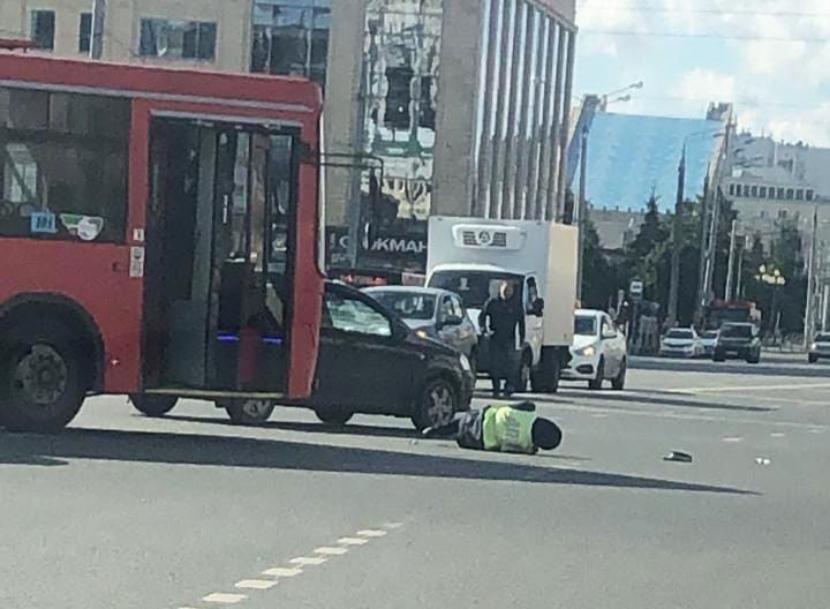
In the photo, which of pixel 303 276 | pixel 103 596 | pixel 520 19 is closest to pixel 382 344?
pixel 303 276

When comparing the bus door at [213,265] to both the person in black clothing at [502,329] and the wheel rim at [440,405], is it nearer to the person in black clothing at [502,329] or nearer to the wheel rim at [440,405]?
the wheel rim at [440,405]

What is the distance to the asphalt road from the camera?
11102 millimetres

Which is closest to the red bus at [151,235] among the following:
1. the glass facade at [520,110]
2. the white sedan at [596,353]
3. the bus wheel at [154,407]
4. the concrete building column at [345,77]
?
the bus wheel at [154,407]

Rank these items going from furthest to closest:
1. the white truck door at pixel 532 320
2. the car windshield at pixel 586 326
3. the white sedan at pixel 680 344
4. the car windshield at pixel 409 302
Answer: the white sedan at pixel 680 344 < the car windshield at pixel 586 326 < the white truck door at pixel 532 320 < the car windshield at pixel 409 302

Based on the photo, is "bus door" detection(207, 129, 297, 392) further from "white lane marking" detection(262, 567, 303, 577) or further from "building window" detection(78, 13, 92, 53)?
"building window" detection(78, 13, 92, 53)

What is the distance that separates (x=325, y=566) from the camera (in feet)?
38.7

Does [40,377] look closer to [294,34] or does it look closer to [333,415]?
[333,415]

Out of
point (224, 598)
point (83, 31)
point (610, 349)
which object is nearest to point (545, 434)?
point (224, 598)

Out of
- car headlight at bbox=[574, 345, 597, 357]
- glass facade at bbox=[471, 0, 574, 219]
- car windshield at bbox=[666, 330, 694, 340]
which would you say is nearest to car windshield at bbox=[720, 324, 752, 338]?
car windshield at bbox=[666, 330, 694, 340]

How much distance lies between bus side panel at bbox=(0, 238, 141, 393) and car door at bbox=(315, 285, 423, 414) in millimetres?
3313

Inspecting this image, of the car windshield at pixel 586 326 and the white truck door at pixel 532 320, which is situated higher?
the white truck door at pixel 532 320

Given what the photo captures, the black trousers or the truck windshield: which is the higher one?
the truck windshield

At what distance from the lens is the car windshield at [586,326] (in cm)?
4138

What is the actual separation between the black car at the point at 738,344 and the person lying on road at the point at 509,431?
202 feet
